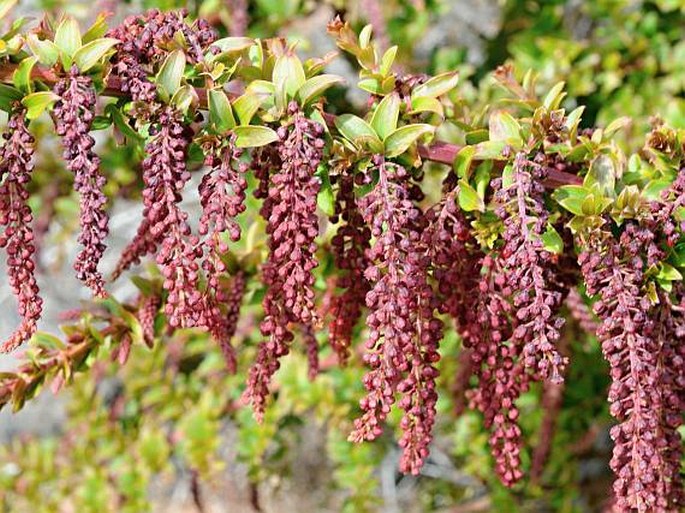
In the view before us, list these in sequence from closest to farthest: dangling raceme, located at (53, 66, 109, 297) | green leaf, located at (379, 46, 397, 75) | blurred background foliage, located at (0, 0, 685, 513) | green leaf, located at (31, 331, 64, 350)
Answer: dangling raceme, located at (53, 66, 109, 297)
green leaf, located at (379, 46, 397, 75)
green leaf, located at (31, 331, 64, 350)
blurred background foliage, located at (0, 0, 685, 513)

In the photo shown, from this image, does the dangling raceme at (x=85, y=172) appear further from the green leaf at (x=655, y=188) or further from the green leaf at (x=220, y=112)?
the green leaf at (x=655, y=188)

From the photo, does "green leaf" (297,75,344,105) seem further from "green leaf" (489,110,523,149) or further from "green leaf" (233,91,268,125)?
"green leaf" (489,110,523,149)

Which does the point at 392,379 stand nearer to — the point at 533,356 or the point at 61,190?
the point at 533,356

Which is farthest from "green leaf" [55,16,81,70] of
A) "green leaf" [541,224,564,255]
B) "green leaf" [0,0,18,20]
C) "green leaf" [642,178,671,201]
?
"green leaf" [642,178,671,201]

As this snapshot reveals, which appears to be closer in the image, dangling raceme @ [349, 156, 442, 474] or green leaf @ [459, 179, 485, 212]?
dangling raceme @ [349, 156, 442, 474]

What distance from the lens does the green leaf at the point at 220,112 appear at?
3.75ft

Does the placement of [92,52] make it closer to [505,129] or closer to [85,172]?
[85,172]

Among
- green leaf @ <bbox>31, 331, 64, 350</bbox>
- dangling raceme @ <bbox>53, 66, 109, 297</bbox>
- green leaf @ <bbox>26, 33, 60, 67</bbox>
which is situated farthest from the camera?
green leaf @ <bbox>31, 331, 64, 350</bbox>

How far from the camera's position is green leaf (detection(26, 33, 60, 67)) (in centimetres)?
112

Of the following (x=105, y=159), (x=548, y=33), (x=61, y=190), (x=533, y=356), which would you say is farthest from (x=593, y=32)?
(x=533, y=356)

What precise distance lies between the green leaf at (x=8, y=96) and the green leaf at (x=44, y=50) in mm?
45

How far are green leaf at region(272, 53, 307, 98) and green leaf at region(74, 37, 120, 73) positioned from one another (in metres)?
0.18

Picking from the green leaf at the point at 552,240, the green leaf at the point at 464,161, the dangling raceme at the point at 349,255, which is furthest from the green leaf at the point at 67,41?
the green leaf at the point at 552,240

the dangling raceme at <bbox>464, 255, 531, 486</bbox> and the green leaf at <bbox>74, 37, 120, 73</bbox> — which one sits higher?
the green leaf at <bbox>74, 37, 120, 73</bbox>
